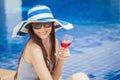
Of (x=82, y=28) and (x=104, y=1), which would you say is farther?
(x=104, y=1)

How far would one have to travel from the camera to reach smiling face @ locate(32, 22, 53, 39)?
68.1 inches

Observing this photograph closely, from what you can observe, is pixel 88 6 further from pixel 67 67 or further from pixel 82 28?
pixel 67 67

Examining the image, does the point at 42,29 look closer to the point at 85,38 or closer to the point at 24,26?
the point at 24,26

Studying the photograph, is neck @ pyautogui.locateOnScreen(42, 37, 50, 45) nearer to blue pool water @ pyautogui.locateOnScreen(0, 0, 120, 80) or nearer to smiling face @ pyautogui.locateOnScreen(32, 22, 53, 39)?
smiling face @ pyautogui.locateOnScreen(32, 22, 53, 39)

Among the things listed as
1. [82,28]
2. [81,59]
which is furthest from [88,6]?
[81,59]

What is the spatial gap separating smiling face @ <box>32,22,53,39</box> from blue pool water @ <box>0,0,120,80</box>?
1.34 m

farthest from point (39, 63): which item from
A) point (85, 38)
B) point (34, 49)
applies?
point (85, 38)

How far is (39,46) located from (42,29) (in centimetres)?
9

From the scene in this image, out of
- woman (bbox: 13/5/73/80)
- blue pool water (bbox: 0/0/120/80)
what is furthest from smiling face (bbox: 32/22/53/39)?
blue pool water (bbox: 0/0/120/80)

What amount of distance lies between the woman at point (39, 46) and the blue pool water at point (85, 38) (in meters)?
1.21

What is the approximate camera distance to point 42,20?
66.4 inches

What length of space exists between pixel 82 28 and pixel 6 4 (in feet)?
7.67

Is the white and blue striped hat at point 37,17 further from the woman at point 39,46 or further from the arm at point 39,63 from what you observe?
the arm at point 39,63

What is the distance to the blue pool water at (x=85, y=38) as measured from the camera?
3309 mm
